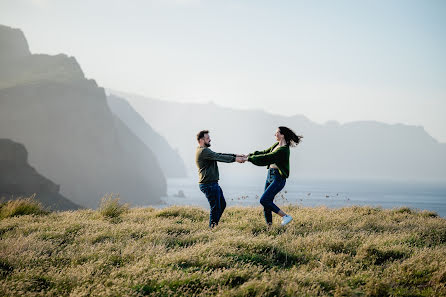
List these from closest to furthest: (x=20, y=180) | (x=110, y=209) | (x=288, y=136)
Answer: (x=288, y=136) < (x=110, y=209) < (x=20, y=180)

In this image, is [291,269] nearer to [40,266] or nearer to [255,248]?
[255,248]

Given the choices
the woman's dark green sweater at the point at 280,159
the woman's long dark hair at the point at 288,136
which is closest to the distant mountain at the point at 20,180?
the woman's dark green sweater at the point at 280,159

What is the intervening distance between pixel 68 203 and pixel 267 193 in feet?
313

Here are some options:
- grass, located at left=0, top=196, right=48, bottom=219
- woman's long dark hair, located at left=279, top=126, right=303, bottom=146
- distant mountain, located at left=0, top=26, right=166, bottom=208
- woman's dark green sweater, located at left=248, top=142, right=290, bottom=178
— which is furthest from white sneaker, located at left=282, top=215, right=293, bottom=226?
distant mountain, located at left=0, top=26, right=166, bottom=208

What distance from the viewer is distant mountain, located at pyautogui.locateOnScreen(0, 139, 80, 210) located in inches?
3386

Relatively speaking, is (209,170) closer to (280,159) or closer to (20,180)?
(280,159)

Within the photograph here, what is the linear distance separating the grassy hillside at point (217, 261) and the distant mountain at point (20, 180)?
86574 millimetres

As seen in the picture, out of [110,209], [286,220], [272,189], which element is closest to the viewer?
[272,189]

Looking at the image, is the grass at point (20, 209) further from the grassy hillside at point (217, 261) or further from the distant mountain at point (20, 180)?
the distant mountain at point (20, 180)

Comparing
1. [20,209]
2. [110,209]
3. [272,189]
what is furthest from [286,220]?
[20,209]

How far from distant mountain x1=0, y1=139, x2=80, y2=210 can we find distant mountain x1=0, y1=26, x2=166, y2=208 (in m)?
56.9

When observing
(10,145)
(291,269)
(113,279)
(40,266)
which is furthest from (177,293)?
(10,145)

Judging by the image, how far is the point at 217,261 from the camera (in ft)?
20.0

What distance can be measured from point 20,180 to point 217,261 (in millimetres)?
97656
